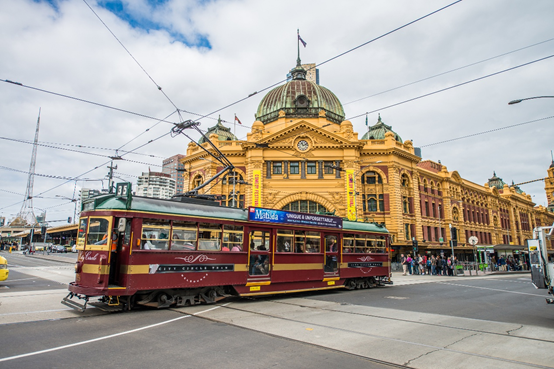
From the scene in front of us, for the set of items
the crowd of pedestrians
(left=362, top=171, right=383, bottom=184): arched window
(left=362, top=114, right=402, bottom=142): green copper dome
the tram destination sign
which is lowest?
the crowd of pedestrians

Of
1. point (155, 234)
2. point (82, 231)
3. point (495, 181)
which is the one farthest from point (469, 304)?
point (495, 181)

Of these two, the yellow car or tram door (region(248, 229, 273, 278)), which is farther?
the yellow car

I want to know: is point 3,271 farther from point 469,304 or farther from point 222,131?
point 222,131

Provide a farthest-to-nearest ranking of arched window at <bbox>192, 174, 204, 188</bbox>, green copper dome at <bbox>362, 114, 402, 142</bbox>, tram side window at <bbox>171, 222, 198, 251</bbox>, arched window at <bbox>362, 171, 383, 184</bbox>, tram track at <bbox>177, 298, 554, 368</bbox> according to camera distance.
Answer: green copper dome at <bbox>362, 114, 402, 142</bbox>
arched window at <bbox>192, 174, 204, 188</bbox>
arched window at <bbox>362, 171, 383, 184</bbox>
tram side window at <bbox>171, 222, 198, 251</bbox>
tram track at <bbox>177, 298, 554, 368</bbox>

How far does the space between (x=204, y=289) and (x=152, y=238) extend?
2.54 metres

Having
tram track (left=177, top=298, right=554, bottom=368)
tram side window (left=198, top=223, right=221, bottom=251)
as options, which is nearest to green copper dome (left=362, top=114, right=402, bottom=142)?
tram track (left=177, top=298, right=554, bottom=368)

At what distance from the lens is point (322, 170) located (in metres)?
41.1

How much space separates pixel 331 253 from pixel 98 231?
9804 millimetres

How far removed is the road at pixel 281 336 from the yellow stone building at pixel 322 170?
24.8 metres

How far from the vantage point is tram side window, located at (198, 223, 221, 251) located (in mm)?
12039

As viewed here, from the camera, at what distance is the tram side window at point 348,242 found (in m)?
17.3

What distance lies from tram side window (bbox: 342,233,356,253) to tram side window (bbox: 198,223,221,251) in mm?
6975

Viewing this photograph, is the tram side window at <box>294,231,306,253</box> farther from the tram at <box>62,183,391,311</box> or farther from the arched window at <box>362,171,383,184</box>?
the arched window at <box>362,171,383,184</box>

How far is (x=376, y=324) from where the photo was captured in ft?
30.4
